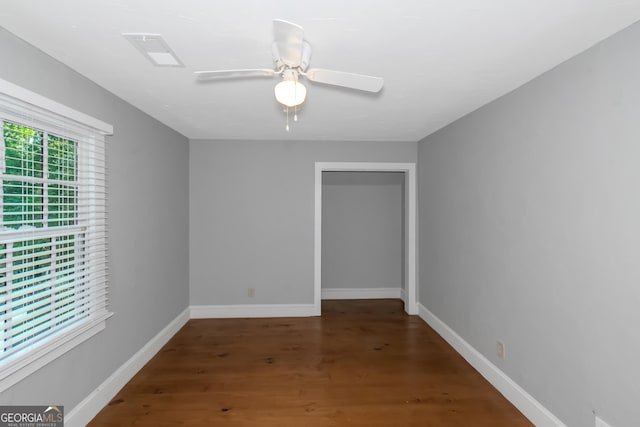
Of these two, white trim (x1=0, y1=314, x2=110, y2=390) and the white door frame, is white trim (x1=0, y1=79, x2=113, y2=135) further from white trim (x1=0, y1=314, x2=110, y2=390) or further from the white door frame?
the white door frame

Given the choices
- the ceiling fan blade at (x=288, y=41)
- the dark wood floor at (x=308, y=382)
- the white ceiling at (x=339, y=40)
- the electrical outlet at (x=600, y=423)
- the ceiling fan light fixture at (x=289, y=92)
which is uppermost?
the white ceiling at (x=339, y=40)

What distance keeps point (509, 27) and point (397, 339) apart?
318cm

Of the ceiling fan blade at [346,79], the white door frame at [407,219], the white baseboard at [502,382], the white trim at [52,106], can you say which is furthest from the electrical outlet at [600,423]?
the white trim at [52,106]

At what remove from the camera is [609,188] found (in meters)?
1.82

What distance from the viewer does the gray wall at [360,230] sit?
5.58 metres

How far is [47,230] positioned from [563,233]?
3.18m

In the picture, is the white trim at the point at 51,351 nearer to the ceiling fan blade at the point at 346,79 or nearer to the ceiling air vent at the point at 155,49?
the ceiling air vent at the point at 155,49

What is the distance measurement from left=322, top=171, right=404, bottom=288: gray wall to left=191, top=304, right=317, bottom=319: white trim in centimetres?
101

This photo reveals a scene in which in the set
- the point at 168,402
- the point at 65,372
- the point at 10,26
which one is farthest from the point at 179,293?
the point at 10,26

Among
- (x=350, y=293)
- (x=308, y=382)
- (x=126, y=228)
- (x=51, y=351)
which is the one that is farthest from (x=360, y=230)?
(x=51, y=351)

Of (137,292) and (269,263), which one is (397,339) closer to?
(269,263)

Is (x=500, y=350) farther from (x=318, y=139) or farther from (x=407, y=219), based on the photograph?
(x=318, y=139)

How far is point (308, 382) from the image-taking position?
9.59ft

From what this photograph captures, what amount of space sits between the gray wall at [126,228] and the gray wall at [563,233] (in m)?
3.10
